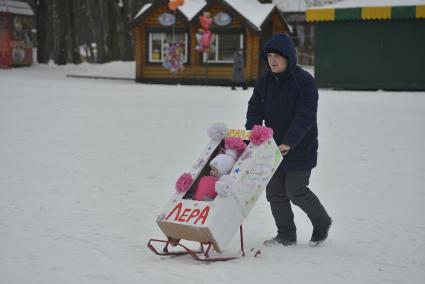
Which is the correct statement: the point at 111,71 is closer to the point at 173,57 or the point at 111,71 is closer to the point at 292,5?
the point at 173,57

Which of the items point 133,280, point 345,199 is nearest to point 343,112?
point 345,199

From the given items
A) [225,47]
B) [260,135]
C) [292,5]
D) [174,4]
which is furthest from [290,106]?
[292,5]

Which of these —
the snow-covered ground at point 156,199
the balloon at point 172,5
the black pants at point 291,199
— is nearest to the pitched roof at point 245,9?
the balloon at point 172,5

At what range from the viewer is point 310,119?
464 cm

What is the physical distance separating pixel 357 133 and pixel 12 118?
6739 millimetres

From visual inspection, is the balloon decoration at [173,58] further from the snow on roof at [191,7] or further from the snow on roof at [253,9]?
the snow on roof at [253,9]

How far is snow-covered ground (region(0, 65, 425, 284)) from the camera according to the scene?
435 centimetres

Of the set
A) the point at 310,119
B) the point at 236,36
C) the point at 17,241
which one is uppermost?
the point at 236,36

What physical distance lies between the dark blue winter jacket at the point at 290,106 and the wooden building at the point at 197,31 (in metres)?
21.6

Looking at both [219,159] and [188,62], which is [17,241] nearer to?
[219,159]

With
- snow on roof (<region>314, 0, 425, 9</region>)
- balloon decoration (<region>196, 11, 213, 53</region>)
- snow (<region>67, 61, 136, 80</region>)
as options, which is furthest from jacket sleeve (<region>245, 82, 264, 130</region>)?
snow (<region>67, 61, 136, 80</region>)

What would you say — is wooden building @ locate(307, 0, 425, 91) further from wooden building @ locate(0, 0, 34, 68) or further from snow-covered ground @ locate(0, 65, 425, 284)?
wooden building @ locate(0, 0, 34, 68)

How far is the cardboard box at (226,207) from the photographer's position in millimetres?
4270

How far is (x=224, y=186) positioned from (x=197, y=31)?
939 inches
